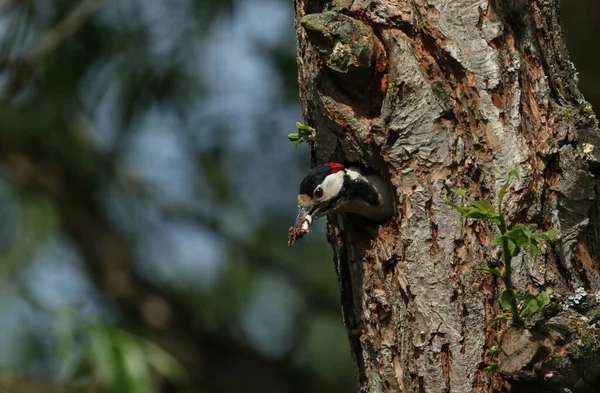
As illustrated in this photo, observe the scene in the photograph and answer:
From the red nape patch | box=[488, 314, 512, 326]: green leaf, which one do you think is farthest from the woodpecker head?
box=[488, 314, 512, 326]: green leaf

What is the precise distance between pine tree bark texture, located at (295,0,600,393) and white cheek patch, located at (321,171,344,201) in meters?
0.16

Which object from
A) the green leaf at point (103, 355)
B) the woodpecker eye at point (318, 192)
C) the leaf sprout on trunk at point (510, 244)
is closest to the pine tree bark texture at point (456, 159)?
the leaf sprout on trunk at point (510, 244)

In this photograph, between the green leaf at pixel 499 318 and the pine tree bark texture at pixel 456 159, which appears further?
the pine tree bark texture at pixel 456 159

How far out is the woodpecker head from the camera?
118 inches

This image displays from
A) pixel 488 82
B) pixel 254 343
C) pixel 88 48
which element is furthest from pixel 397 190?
pixel 254 343

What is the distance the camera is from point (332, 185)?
298cm

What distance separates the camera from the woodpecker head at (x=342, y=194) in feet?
9.87

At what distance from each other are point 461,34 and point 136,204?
551 cm

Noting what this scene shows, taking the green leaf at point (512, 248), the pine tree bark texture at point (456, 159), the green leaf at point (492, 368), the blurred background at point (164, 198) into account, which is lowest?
the green leaf at point (492, 368)

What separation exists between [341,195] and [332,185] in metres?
0.10

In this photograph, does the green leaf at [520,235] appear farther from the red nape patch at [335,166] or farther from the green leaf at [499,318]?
the red nape patch at [335,166]

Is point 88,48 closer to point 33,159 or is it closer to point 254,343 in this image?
point 33,159

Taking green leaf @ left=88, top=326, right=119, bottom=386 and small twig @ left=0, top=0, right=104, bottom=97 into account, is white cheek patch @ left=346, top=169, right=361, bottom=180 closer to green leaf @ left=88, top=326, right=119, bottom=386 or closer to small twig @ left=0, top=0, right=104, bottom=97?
green leaf @ left=88, top=326, right=119, bottom=386

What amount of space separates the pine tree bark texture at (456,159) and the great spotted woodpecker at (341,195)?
0.10 meters
